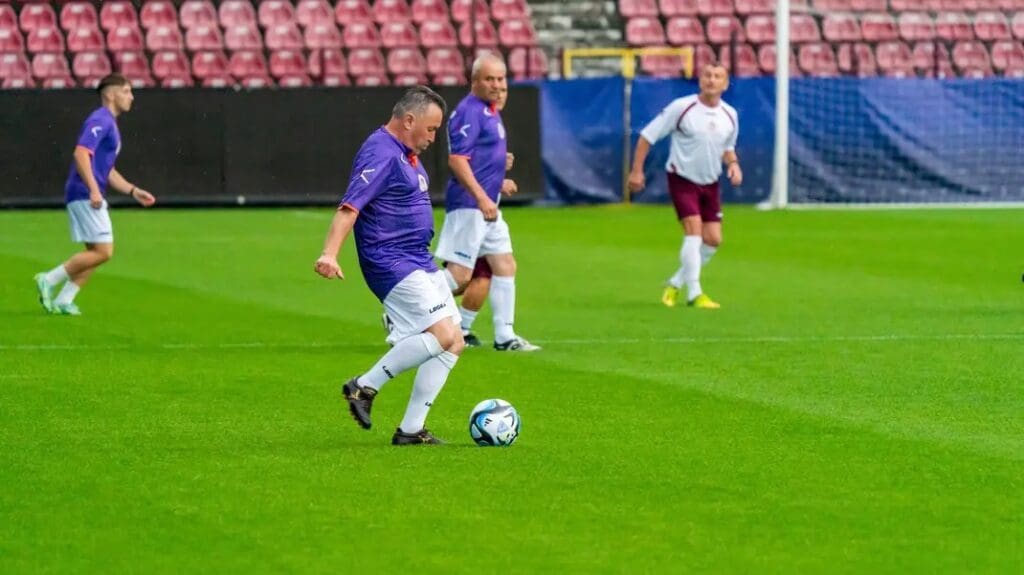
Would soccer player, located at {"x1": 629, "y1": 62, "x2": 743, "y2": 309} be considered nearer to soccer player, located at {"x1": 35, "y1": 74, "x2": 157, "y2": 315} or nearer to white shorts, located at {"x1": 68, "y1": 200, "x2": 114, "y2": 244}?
soccer player, located at {"x1": 35, "y1": 74, "x2": 157, "y2": 315}

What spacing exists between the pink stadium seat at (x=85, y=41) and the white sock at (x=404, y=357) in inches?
990

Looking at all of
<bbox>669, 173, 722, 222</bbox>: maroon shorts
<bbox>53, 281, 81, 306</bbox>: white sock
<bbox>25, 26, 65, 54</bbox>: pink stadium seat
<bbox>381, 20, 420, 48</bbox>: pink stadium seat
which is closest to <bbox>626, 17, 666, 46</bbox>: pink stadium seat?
<bbox>381, 20, 420, 48</bbox>: pink stadium seat

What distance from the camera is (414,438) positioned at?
970 cm

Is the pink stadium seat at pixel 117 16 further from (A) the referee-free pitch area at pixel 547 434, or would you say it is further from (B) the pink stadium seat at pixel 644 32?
(A) the referee-free pitch area at pixel 547 434

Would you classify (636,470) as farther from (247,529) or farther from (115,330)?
(115,330)

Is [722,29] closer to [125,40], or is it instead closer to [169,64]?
[169,64]

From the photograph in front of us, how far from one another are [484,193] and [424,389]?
4091mm

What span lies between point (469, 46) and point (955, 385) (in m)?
23.0

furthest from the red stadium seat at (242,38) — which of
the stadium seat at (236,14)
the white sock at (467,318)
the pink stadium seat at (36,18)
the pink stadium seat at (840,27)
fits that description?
the white sock at (467,318)

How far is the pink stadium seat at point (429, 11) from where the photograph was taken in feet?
115

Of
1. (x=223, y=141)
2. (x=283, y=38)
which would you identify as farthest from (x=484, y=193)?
(x=283, y=38)

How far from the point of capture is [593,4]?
35938 millimetres

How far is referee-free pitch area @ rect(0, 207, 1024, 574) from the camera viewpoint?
734 cm

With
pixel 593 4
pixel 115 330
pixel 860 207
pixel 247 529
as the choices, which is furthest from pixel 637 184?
pixel 593 4
